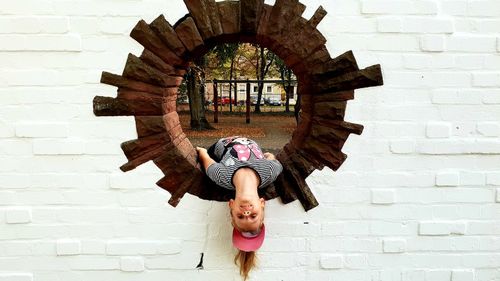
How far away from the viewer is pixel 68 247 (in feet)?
8.28

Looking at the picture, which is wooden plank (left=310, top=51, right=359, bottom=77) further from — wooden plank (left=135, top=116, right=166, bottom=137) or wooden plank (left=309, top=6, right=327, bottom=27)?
wooden plank (left=135, top=116, right=166, bottom=137)

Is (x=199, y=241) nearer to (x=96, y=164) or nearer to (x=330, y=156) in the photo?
(x=96, y=164)

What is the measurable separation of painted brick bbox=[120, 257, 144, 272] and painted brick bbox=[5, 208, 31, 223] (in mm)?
586

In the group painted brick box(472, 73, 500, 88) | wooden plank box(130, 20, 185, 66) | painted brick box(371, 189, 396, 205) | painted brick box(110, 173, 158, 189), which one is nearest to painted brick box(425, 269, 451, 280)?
painted brick box(371, 189, 396, 205)

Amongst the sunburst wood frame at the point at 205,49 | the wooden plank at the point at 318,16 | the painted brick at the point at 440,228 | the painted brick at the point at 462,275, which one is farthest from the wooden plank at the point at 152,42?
the painted brick at the point at 462,275

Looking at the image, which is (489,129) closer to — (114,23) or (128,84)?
(128,84)

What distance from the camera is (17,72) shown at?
2312 millimetres

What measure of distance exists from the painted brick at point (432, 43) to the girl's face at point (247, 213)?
1231 mm

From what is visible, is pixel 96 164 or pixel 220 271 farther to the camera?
pixel 220 271

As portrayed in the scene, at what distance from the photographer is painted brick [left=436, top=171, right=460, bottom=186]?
2.52 m

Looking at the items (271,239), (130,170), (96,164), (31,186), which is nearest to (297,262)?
(271,239)

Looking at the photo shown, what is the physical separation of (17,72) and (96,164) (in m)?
0.63

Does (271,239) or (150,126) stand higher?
(150,126)

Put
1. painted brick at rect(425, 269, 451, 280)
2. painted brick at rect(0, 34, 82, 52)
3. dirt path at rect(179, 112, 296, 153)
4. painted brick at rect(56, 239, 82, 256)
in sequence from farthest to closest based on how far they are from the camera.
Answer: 1. dirt path at rect(179, 112, 296, 153)
2. painted brick at rect(425, 269, 451, 280)
3. painted brick at rect(56, 239, 82, 256)
4. painted brick at rect(0, 34, 82, 52)
